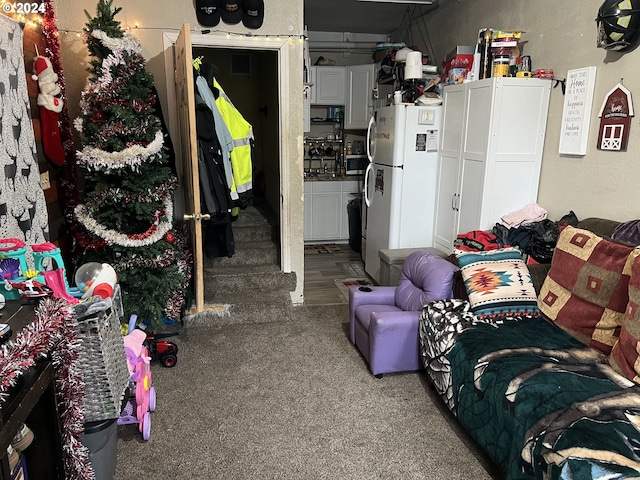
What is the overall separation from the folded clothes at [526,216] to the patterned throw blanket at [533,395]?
1.01 meters

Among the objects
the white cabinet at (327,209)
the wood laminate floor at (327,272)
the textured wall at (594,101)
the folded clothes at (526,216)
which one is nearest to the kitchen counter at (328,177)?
the white cabinet at (327,209)

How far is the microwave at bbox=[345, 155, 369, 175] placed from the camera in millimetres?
6109

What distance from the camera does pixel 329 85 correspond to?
5945 millimetres

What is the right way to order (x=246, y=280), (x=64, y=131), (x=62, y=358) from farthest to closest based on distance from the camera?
(x=246, y=280), (x=64, y=131), (x=62, y=358)

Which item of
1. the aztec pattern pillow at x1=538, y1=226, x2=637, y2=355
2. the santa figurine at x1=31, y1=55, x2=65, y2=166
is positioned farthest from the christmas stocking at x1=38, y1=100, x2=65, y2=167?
the aztec pattern pillow at x1=538, y1=226, x2=637, y2=355

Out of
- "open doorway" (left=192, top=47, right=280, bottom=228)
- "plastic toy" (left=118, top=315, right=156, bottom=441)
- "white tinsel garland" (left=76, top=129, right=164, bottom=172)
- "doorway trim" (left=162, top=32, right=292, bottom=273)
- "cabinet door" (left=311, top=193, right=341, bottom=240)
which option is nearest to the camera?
"plastic toy" (left=118, top=315, right=156, bottom=441)

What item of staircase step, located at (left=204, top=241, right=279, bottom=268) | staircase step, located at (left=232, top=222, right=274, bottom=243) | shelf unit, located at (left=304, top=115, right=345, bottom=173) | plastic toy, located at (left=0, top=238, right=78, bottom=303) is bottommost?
staircase step, located at (left=204, top=241, right=279, bottom=268)

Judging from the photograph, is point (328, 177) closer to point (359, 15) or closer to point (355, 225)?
point (355, 225)

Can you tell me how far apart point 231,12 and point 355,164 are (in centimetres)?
307

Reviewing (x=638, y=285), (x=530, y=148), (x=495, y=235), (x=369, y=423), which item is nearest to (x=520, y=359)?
(x=638, y=285)

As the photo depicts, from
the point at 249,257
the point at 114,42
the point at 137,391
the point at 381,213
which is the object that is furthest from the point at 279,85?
the point at 137,391

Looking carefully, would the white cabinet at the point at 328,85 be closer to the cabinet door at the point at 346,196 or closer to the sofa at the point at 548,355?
the cabinet door at the point at 346,196

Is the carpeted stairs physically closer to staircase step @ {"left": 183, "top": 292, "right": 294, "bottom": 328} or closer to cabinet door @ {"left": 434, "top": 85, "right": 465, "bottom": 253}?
staircase step @ {"left": 183, "top": 292, "right": 294, "bottom": 328}

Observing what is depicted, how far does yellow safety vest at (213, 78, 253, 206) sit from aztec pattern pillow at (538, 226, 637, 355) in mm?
2159
